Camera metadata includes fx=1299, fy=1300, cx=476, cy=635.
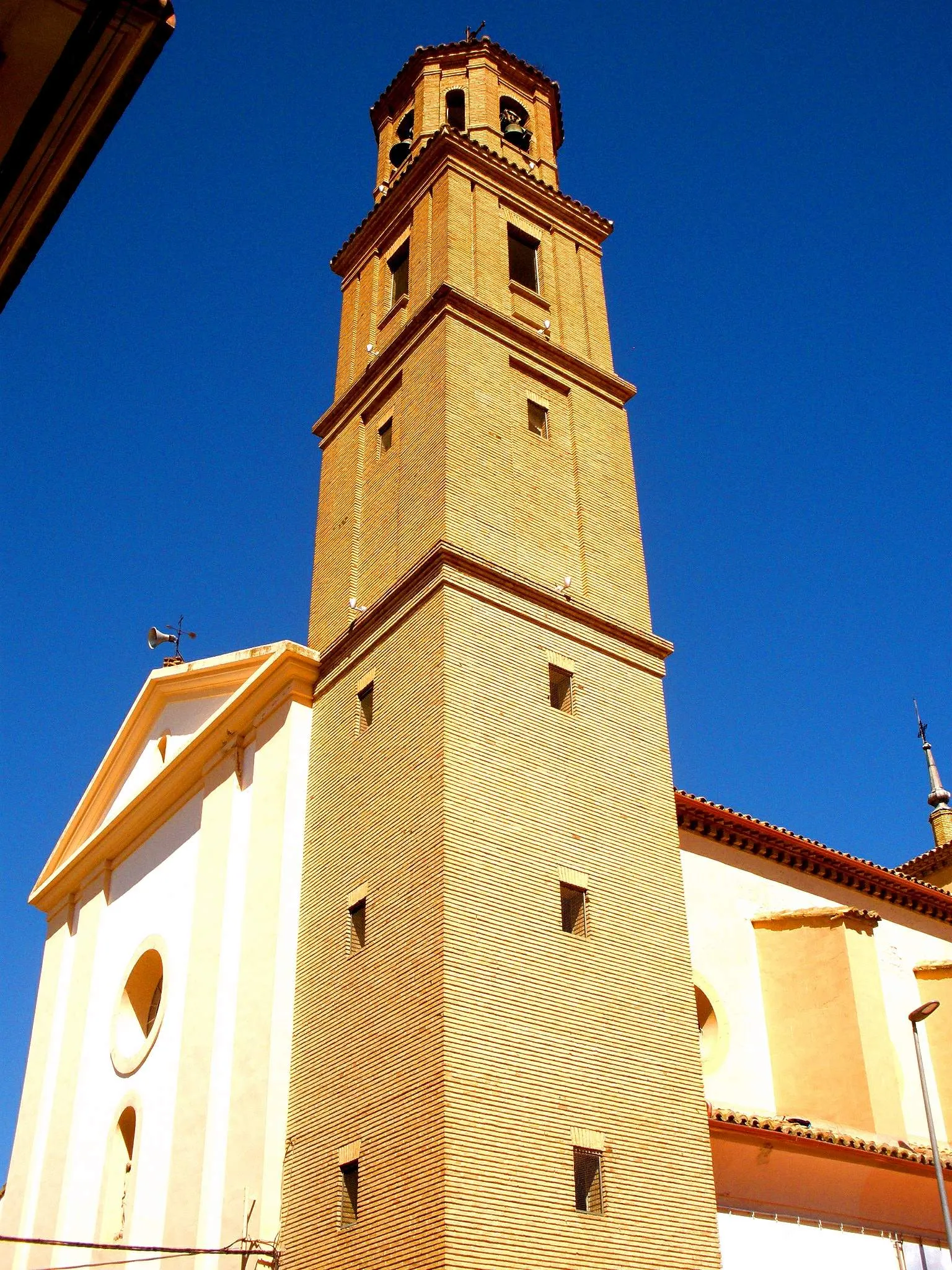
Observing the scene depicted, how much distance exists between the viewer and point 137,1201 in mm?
15562

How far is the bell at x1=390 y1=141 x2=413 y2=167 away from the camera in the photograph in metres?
23.3

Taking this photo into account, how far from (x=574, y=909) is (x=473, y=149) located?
12281 mm

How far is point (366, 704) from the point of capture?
51.4ft

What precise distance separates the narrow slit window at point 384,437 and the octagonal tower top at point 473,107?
6.34 m


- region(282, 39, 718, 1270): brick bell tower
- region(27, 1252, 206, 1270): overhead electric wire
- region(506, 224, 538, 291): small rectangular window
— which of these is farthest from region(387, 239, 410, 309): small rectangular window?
region(27, 1252, 206, 1270): overhead electric wire

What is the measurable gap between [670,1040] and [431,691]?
440 centimetres

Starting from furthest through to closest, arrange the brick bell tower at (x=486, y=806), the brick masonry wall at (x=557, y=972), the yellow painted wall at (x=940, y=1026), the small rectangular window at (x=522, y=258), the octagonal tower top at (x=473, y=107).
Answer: the octagonal tower top at (x=473, y=107)
the small rectangular window at (x=522, y=258)
the yellow painted wall at (x=940, y=1026)
the brick bell tower at (x=486, y=806)
the brick masonry wall at (x=557, y=972)

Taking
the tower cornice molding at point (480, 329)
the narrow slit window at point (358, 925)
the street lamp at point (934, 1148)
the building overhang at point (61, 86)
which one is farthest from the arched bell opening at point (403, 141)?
the building overhang at point (61, 86)

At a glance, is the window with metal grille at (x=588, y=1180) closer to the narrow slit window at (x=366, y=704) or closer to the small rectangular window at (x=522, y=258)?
the narrow slit window at (x=366, y=704)

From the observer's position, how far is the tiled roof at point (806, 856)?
57.6 ft

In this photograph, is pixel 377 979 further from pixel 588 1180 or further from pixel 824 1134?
pixel 824 1134

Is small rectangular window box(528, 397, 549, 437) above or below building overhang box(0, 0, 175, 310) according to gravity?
above

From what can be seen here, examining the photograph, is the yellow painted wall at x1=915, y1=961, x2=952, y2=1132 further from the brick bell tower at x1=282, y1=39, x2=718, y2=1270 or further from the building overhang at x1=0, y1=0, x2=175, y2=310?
the building overhang at x1=0, y1=0, x2=175, y2=310

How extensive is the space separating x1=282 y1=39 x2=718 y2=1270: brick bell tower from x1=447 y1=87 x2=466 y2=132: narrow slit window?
9.46 ft
